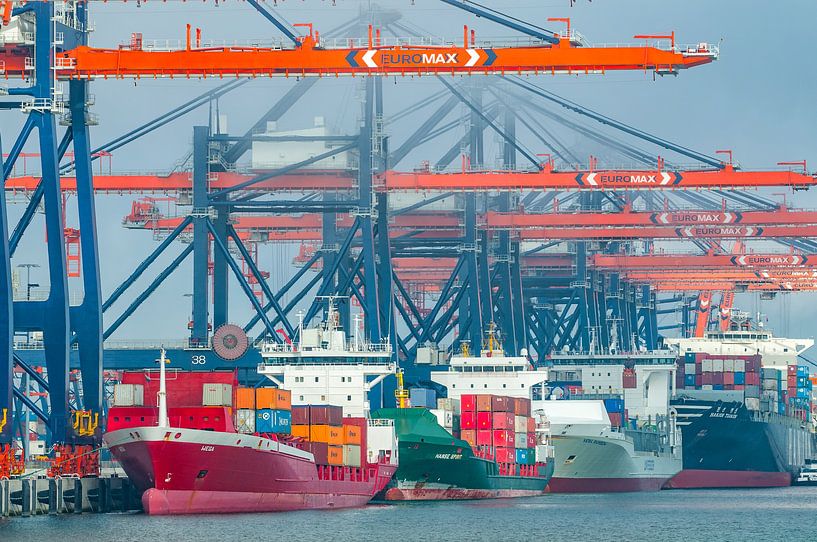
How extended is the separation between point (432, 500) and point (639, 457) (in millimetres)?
21668

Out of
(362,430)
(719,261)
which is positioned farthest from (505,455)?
(719,261)

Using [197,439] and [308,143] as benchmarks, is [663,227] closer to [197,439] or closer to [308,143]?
[308,143]

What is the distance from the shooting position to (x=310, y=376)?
64312mm

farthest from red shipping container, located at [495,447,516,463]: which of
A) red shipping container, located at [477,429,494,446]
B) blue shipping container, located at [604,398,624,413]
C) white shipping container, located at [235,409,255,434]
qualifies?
white shipping container, located at [235,409,255,434]

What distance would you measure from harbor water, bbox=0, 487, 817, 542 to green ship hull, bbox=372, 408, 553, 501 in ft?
3.38

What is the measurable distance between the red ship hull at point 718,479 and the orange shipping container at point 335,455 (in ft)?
127

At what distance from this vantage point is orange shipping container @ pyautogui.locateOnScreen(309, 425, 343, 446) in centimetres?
5834

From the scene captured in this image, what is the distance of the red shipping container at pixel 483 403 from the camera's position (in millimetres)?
69125

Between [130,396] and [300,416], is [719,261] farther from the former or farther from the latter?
[130,396]

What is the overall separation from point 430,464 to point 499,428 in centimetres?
575

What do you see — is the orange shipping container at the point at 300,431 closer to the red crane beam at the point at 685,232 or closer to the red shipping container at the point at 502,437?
the red shipping container at the point at 502,437

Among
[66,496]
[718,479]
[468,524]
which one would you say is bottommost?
[718,479]

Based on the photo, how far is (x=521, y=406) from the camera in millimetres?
72250

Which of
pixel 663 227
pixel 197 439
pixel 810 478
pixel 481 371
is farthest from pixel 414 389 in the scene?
pixel 810 478
